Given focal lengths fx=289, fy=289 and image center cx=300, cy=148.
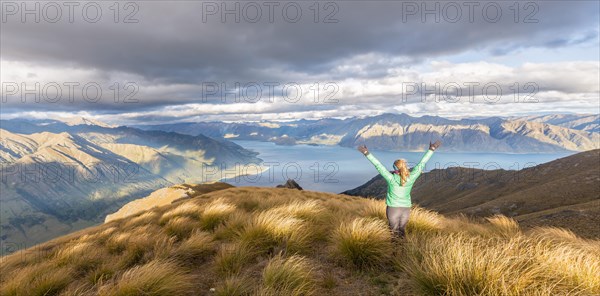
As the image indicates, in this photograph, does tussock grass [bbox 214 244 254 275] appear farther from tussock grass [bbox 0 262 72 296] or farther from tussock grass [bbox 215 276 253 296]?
tussock grass [bbox 0 262 72 296]

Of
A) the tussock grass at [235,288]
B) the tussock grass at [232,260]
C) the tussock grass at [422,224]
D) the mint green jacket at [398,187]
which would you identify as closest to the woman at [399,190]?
the mint green jacket at [398,187]

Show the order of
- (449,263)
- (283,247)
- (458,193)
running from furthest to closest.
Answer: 1. (458,193)
2. (283,247)
3. (449,263)

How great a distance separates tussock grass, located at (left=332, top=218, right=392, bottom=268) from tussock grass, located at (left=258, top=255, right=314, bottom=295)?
4.51ft

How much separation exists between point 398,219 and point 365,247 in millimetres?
1361

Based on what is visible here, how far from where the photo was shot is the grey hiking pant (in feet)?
25.4

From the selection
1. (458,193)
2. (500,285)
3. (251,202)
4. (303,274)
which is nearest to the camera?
(500,285)

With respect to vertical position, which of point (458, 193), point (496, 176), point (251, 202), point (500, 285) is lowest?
point (458, 193)

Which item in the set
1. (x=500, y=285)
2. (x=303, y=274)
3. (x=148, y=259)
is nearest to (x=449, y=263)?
(x=500, y=285)

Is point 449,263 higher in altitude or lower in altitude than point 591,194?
higher

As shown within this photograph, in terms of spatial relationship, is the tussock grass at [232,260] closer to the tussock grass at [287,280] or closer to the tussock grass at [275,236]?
the tussock grass at [275,236]

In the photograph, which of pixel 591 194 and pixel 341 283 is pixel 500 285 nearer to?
pixel 341 283

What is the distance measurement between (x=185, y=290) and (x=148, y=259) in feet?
9.67

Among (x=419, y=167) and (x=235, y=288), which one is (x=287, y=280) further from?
(x=419, y=167)

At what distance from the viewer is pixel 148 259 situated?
8359mm
